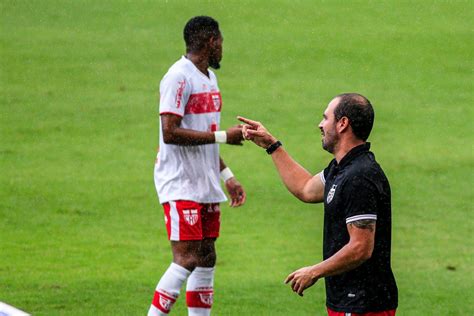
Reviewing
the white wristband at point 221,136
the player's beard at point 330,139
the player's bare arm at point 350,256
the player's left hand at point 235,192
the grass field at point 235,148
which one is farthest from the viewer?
the grass field at point 235,148

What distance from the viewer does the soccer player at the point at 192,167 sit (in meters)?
9.38

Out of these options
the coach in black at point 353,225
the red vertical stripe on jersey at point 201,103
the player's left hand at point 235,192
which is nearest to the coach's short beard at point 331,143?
the coach in black at point 353,225

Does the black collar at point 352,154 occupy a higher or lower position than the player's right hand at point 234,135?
higher

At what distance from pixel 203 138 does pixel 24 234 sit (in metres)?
5.12

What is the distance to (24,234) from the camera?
1394 centimetres

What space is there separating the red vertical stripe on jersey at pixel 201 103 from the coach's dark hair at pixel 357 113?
108 inches

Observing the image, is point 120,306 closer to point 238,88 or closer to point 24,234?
point 24,234

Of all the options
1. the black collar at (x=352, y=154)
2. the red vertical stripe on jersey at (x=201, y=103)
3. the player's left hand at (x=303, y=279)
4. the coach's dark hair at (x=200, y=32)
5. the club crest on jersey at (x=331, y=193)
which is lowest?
the player's left hand at (x=303, y=279)

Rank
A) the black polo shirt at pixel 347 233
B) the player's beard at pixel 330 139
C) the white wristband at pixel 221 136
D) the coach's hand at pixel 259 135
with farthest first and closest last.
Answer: the white wristband at pixel 221 136
the coach's hand at pixel 259 135
the player's beard at pixel 330 139
the black polo shirt at pixel 347 233

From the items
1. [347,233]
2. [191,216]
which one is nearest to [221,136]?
[191,216]

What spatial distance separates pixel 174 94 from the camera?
9430 millimetres

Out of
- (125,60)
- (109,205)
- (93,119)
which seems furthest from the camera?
(125,60)

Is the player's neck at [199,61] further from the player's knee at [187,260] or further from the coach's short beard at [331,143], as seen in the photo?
the coach's short beard at [331,143]

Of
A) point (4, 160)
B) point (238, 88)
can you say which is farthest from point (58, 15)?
point (4, 160)
